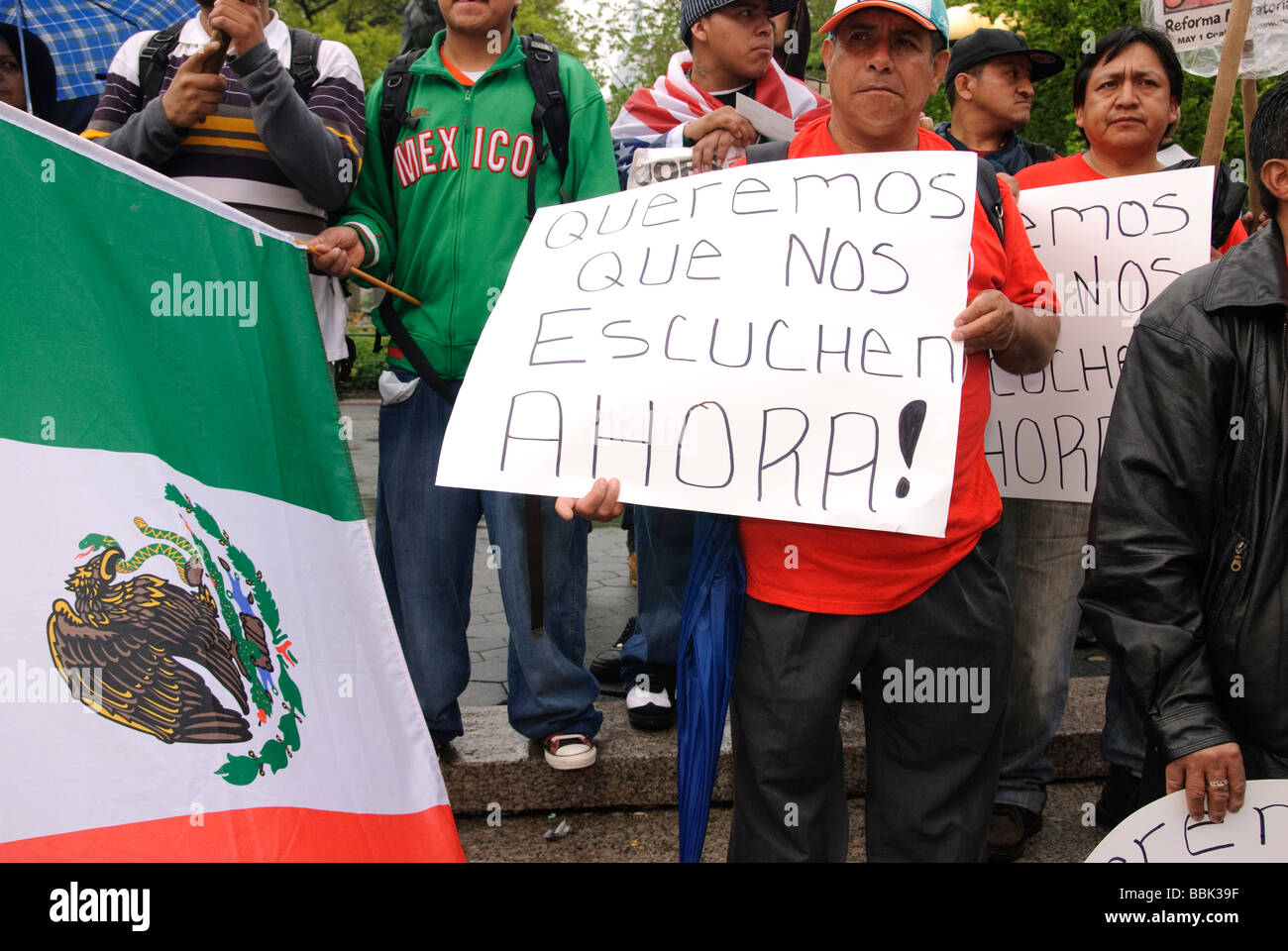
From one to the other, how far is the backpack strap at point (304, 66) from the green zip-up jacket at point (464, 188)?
20 cm

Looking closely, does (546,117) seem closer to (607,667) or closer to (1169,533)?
(1169,533)

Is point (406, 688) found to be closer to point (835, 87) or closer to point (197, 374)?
point (197, 374)

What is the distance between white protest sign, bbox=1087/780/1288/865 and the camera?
6.12 ft

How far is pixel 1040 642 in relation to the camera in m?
3.22

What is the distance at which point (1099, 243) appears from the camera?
300 cm

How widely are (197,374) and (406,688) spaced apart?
844 millimetres

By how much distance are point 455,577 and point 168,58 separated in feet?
5.21

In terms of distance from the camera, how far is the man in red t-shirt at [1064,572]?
3219mm

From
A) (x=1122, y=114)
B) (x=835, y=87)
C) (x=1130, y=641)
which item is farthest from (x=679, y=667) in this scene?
(x=1122, y=114)

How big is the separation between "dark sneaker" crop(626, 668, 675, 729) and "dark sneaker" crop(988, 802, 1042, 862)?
3.28 feet

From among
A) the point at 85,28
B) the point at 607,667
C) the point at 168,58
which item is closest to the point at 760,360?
the point at 168,58

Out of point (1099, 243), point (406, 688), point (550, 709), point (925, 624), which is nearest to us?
point (925, 624)

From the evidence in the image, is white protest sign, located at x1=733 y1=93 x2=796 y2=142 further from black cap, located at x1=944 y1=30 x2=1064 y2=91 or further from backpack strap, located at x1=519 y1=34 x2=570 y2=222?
black cap, located at x1=944 y1=30 x2=1064 y2=91

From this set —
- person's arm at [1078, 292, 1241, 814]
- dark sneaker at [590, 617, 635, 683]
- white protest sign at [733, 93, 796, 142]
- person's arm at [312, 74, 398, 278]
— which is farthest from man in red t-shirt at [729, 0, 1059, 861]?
dark sneaker at [590, 617, 635, 683]
